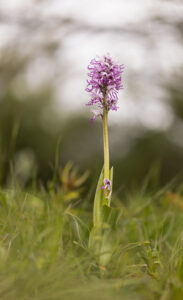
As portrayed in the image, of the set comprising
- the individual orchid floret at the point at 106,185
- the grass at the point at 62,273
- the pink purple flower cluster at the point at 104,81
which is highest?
the pink purple flower cluster at the point at 104,81

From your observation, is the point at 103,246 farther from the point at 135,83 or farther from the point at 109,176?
the point at 135,83

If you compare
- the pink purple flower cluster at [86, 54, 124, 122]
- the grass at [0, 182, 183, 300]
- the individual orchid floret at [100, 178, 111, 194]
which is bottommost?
the grass at [0, 182, 183, 300]

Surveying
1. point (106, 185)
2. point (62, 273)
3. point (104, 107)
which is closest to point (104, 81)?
point (104, 107)

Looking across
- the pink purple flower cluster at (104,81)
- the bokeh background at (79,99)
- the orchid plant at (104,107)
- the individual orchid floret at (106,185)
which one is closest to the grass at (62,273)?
the orchid plant at (104,107)

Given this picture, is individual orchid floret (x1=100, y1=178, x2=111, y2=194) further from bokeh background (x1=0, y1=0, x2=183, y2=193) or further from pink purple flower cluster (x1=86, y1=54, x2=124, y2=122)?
bokeh background (x1=0, y1=0, x2=183, y2=193)

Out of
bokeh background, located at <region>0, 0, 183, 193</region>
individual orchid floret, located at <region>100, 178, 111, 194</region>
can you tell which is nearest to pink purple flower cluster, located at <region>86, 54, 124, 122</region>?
individual orchid floret, located at <region>100, 178, 111, 194</region>

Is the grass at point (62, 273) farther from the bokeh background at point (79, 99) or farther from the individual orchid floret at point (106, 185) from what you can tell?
the bokeh background at point (79, 99)

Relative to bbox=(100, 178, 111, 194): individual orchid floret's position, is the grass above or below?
below

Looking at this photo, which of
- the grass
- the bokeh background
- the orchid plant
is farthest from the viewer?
the bokeh background

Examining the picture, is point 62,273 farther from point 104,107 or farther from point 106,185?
point 104,107
